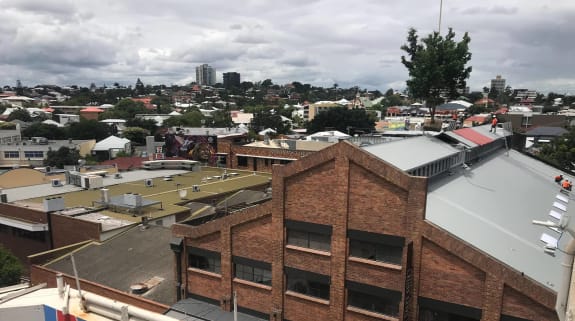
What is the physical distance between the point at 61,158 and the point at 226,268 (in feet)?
270

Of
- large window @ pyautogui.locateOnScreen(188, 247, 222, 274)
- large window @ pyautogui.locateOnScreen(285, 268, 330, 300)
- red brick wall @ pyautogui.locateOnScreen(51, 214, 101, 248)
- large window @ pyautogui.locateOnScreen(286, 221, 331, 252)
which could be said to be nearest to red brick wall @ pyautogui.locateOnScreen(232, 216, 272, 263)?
large window @ pyautogui.locateOnScreen(286, 221, 331, 252)

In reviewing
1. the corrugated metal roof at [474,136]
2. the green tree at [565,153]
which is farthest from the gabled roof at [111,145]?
the green tree at [565,153]

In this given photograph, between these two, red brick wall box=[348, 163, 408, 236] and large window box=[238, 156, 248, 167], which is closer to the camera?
red brick wall box=[348, 163, 408, 236]

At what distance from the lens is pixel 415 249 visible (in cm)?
1605

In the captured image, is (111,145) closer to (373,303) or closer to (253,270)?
(253,270)

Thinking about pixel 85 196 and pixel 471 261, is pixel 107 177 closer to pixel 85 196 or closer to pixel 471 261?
pixel 85 196

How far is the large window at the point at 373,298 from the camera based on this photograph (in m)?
16.8

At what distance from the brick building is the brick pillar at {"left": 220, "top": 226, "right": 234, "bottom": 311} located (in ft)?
0.17

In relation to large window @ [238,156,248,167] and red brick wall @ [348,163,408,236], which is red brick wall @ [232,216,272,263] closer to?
red brick wall @ [348,163,408,236]

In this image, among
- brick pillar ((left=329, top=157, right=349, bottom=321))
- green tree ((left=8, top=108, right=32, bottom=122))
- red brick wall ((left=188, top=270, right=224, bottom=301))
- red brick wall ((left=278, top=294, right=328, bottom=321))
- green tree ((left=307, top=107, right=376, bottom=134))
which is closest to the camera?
brick pillar ((left=329, top=157, right=349, bottom=321))

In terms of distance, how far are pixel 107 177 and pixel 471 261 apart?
49574 mm

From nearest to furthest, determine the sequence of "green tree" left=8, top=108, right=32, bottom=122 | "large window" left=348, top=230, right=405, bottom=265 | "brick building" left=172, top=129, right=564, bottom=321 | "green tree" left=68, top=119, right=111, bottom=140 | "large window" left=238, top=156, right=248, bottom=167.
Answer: "brick building" left=172, top=129, right=564, bottom=321 → "large window" left=348, top=230, right=405, bottom=265 → "large window" left=238, top=156, right=248, bottom=167 → "green tree" left=68, top=119, right=111, bottom=140 → "green tree" left=8, top=108, right=32, bottom=122

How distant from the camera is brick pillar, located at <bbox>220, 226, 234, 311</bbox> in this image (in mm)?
20562

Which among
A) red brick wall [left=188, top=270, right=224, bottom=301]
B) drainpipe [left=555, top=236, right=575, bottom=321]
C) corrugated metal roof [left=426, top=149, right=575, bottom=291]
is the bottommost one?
red brick wall [left=188, top=270, right=224, bottom=301]
